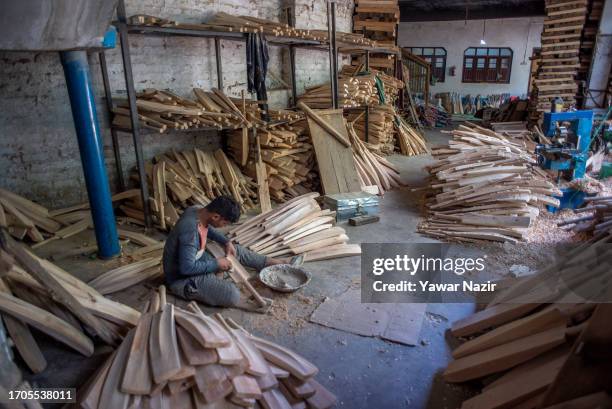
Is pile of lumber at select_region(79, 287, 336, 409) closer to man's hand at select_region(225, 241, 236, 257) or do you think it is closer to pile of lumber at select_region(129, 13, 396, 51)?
man's hand at select_region(225, 241, 236, 257)

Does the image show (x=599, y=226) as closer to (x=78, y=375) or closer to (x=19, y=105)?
(x=78, y=375)

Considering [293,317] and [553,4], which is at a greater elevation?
[553,4]

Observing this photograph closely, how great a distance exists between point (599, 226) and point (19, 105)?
798cm

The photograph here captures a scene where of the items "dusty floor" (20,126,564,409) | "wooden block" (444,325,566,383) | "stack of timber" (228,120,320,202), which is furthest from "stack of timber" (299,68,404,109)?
"wooden block" (444,325,566,383)

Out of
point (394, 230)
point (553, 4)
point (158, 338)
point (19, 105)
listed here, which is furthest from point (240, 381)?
point (553, 4)

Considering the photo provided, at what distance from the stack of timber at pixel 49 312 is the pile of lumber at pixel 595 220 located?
5568 millimetres

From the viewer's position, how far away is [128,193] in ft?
21.2

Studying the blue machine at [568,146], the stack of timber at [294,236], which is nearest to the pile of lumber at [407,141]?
the blue machine at [568,146]

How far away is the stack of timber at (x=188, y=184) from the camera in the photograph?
627 cm

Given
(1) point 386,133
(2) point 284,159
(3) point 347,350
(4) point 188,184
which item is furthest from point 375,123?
(3) point 347,350

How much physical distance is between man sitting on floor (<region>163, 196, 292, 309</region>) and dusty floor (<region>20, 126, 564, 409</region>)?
244 millimetres

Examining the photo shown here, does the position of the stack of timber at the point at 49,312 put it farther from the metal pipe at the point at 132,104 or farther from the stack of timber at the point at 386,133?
the stack of timber at the point at 386,133

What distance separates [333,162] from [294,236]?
2.79 metres

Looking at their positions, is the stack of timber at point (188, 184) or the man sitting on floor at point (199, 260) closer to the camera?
the man sitting on floor at point (199, 260)
